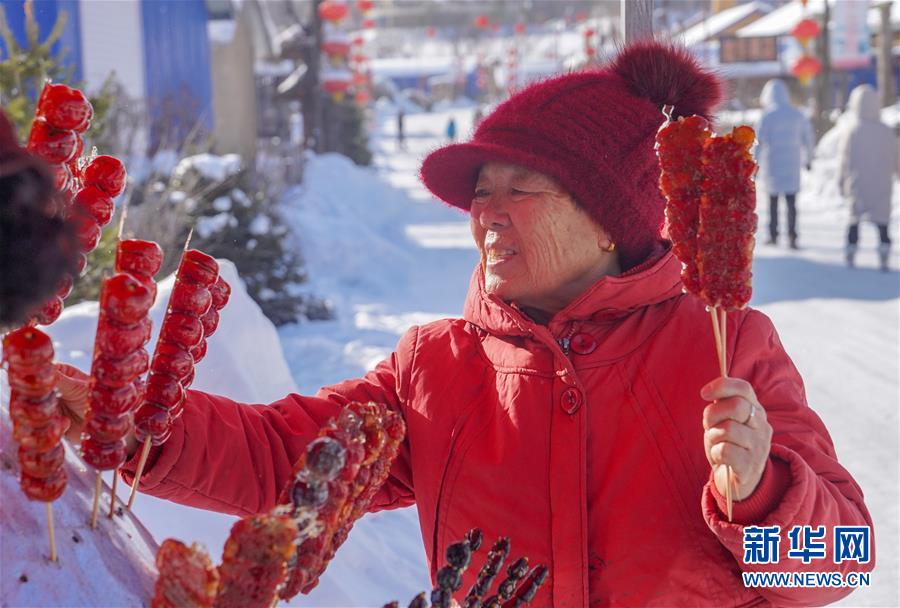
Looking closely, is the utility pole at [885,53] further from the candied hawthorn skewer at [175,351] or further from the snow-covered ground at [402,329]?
the candied hawthorn skewer at [175,351]

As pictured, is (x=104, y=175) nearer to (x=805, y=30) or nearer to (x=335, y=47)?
(x=335, y=47)

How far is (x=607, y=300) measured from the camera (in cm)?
190

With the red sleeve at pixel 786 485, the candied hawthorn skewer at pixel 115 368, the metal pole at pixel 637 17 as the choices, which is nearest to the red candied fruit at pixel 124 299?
the candied hawthorn skewer at pixel 115 368

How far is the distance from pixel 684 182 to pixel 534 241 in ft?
1.36

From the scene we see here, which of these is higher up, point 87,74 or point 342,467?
point 87,74

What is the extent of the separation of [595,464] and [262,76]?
1032 inches

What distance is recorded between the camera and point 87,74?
12.2 metres

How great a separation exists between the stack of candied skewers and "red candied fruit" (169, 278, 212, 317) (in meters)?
0.75

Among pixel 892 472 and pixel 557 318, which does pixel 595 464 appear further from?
pixel 892 472

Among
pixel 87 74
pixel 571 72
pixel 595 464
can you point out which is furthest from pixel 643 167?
pixel 87 74

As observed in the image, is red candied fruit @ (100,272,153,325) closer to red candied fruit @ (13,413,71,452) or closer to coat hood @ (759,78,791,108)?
red candied fruit @ (13,413,71,452)

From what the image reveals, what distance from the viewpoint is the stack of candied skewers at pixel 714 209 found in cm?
155

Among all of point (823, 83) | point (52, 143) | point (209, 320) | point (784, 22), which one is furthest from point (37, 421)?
point (784, 22)

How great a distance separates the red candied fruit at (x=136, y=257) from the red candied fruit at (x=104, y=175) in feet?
0.57
